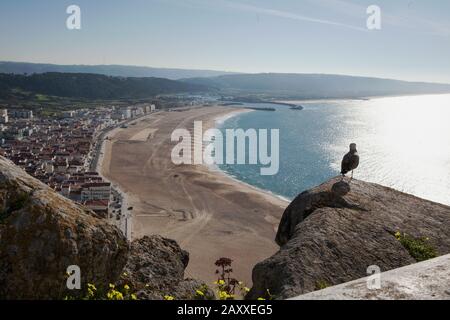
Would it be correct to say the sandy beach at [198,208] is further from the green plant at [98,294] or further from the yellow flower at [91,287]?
the yellow flower at [91,287]

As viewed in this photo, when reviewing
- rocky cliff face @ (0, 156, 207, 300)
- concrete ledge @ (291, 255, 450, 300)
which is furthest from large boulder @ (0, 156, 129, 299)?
concrete ledge @ (291, 255, 450, 300)

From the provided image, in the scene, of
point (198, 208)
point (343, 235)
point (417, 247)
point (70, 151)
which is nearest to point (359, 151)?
point (198, 208)

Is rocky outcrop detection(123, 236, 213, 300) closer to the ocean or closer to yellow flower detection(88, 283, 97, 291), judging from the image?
yellow flower detection(88, 283, 97, 291)

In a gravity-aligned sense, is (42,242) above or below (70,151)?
above

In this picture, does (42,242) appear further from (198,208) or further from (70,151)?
(70,151)
